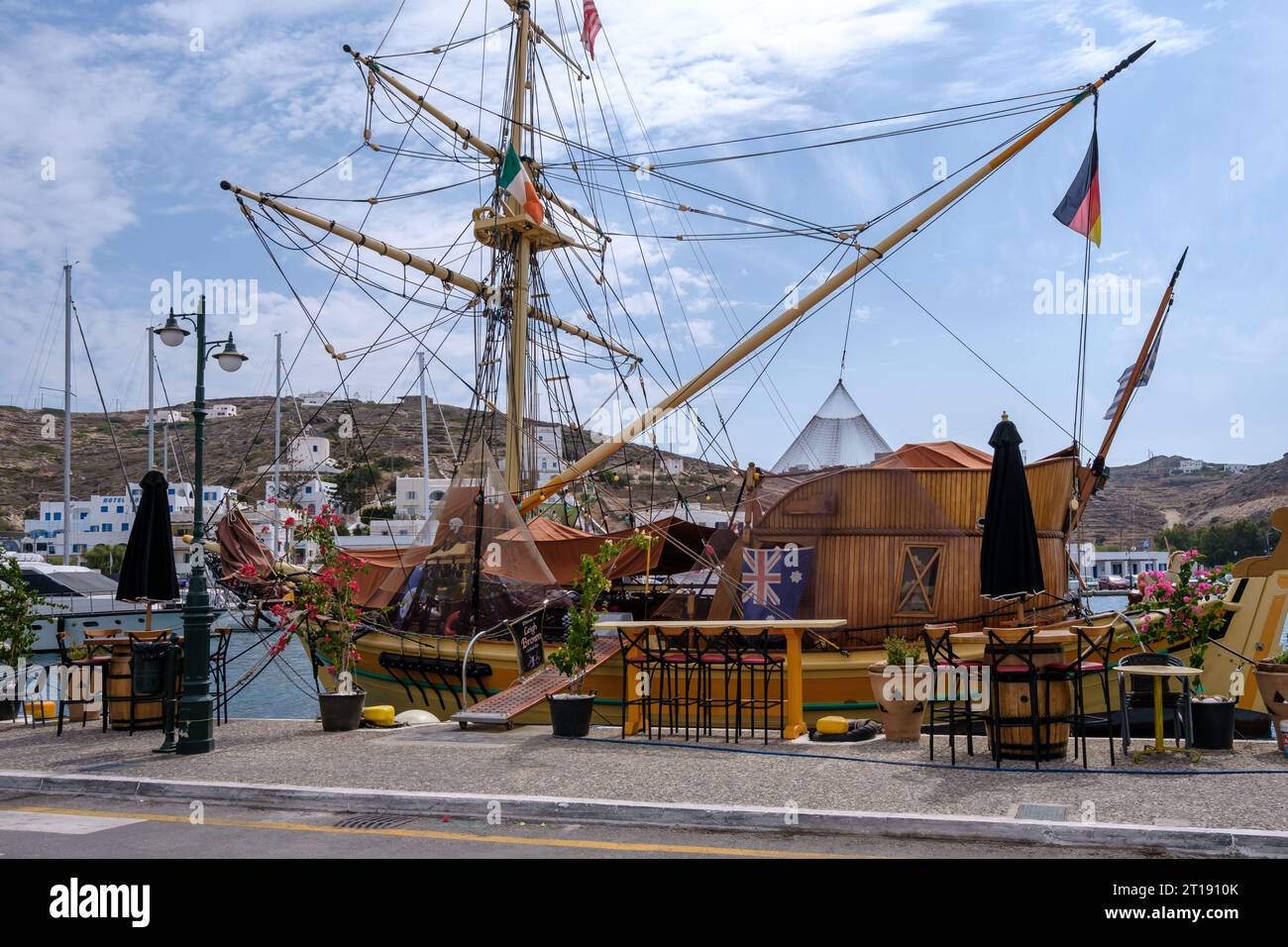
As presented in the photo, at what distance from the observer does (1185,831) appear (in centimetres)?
661

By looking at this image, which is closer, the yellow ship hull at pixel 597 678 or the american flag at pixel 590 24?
the yellow ship hull at pixel 597 678

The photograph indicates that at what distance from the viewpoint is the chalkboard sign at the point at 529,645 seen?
52.9ft

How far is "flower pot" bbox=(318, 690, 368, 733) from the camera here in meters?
12.8

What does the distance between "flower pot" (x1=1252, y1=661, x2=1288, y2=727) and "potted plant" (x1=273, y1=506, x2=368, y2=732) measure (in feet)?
32.7

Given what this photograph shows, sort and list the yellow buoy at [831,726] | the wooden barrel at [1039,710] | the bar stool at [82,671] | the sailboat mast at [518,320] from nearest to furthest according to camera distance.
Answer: the wooden barrel at [1039,710] → the yellow buoy at [831,726] → the bar stool at [82,671] → the sailboat mast at [518,320]

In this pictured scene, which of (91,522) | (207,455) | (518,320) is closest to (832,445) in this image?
(518,320)

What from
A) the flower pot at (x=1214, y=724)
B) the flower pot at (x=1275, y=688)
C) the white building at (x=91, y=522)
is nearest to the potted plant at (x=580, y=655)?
the flower pot at (x=1214, y=724)

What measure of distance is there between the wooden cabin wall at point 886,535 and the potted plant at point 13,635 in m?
10.8

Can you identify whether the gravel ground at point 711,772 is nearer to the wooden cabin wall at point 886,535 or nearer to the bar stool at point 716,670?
the bar stool at point 716,670

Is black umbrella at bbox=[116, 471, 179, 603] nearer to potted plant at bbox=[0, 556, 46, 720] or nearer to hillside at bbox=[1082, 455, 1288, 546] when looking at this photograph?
potted plant at bbox=[0, 556, 46, 720]

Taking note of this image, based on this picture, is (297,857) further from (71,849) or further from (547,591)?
(547,591)

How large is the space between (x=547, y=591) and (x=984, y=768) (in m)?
9.08

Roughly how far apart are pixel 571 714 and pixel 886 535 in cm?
593
